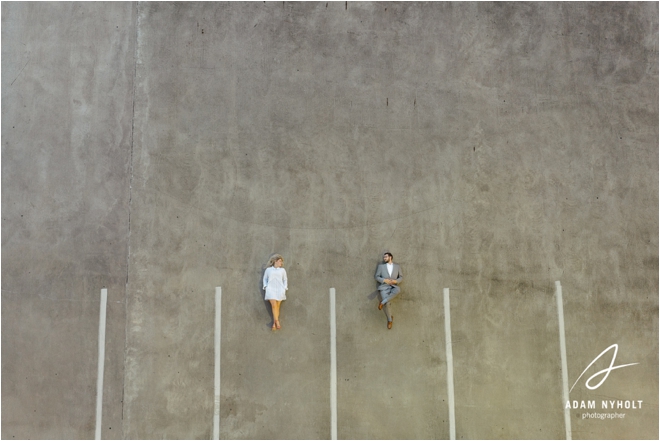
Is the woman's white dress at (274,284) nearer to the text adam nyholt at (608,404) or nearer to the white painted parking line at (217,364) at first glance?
the white painted parking line at (217,364)

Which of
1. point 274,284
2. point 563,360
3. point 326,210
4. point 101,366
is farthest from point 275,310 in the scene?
point 563,360

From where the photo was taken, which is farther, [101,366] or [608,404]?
[608,404]

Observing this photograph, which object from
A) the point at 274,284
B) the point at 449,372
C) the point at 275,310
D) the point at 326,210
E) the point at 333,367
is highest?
the point at 326,210

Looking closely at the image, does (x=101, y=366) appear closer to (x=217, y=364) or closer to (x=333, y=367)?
(x=217, y=364)

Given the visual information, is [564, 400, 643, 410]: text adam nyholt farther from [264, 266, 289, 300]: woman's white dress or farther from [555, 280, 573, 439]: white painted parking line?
[264, 266, 289, 300]: woman's white dress

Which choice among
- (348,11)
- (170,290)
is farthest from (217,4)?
(170,290)

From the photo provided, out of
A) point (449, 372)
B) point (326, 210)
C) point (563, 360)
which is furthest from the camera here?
point (326, 210)

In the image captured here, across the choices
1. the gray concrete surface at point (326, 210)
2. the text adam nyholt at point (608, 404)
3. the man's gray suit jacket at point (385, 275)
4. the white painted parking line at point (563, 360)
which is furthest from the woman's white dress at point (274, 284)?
the text adam nyholt at point (608, 404)
